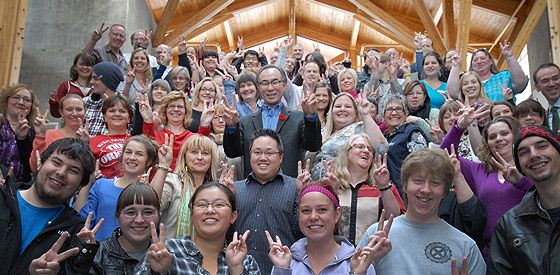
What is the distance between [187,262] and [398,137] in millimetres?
2442

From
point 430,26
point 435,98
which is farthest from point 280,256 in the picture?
point 430,26

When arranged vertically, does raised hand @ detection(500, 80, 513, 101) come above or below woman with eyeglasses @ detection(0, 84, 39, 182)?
above

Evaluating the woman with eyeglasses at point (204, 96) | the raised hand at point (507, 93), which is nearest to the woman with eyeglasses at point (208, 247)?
the woman with eyeglasses at point (204, 96)

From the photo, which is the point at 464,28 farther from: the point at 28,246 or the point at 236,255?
the point at 28,246

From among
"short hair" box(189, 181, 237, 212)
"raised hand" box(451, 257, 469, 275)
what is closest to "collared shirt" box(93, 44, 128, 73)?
"short hair" box(189, 181, 237, 212)

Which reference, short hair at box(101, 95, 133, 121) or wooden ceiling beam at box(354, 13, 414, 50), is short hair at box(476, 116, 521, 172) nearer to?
short hair at box(101, 95, 133, 121)

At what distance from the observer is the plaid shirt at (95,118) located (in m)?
4.72

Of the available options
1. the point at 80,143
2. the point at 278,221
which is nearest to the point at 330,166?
the point at 278,221

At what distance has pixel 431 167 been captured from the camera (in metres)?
2.71

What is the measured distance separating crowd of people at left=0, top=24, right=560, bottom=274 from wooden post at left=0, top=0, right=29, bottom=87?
84.5 inches

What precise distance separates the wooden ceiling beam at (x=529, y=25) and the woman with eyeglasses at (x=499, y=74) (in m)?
6.41

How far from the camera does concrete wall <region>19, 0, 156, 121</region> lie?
29.0 feet

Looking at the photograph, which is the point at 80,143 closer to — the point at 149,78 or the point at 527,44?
the point at 149,78

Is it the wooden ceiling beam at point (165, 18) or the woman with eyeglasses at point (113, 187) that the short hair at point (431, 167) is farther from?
the wooden ceiling beam at point (165, 18)
